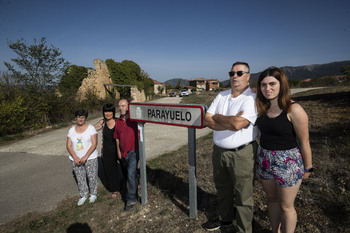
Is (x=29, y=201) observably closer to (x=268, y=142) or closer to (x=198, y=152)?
Answer: (x=198, y=152)

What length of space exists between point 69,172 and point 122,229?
2.94 metres

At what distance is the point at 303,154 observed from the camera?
1781mm

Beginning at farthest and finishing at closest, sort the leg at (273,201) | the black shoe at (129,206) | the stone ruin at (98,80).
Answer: the stone ruin at (98,80)
the black shoe at (129,206)
the leg at (273,201)

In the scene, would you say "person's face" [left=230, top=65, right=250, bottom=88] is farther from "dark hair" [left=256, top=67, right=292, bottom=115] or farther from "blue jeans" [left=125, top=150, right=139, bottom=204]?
"blue jeans" [left=125, top=150, right=139, bottom=204]

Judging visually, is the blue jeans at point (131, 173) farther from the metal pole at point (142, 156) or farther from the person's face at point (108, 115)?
the person's face at point (108, 115)

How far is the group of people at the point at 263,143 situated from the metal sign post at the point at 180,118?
153 millimetres

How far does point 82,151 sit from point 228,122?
2609 mm

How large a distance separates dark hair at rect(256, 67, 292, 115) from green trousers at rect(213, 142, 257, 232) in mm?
431

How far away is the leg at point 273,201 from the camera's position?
75.0 inches

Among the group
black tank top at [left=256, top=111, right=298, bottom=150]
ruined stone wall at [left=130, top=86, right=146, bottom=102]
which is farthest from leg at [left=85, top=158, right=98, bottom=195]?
ruined stone wall at [left=130, top=86, right=146, bottom=102]

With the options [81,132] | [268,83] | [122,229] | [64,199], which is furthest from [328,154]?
[64,199]

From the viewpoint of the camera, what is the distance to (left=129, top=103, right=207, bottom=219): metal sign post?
2.21 meters

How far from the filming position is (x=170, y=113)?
8.00 ft

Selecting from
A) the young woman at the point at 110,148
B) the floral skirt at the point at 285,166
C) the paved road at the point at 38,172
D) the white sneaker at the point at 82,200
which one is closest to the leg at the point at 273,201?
Result: the floral skirt at the point at 285,166
